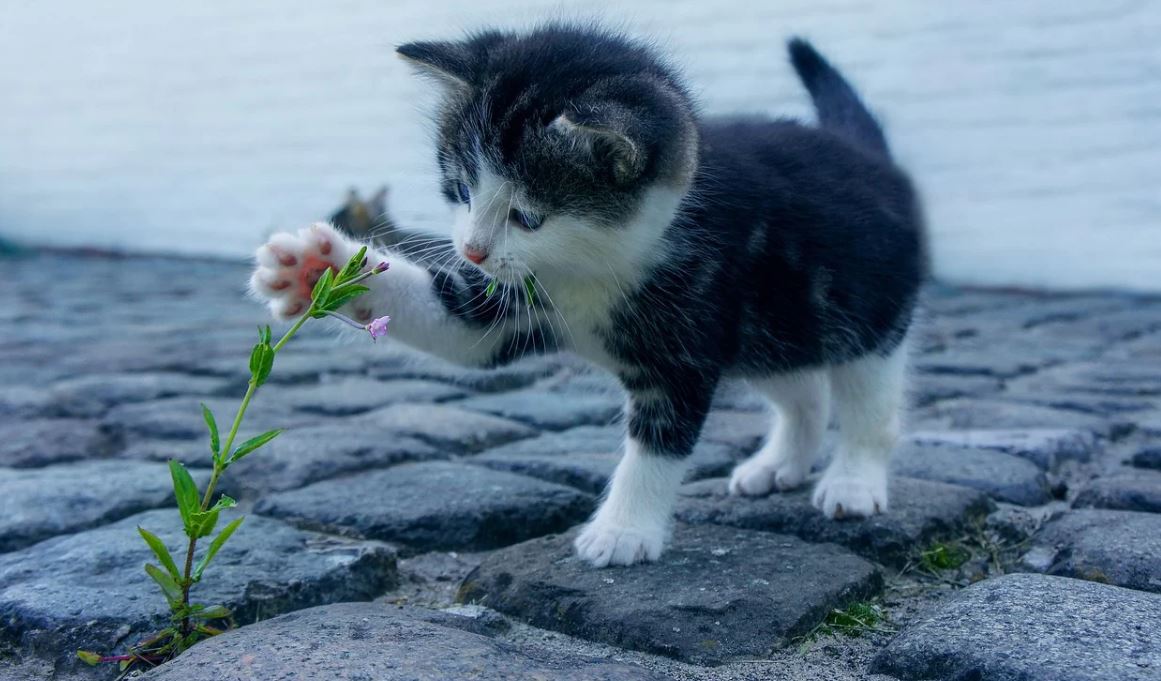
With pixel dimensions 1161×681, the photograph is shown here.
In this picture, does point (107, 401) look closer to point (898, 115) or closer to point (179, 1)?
point (898, 115)

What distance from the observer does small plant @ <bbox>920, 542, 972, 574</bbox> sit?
6.34 ft

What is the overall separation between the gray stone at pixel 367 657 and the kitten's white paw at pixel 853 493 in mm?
787

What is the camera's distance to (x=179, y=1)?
9234 millimetres

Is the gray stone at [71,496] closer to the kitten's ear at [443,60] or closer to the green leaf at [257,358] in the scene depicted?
the green leaf at [257,358]

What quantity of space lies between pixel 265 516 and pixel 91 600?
55cm

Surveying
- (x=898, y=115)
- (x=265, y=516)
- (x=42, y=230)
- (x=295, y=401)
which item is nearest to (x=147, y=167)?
(x=42, y=230)

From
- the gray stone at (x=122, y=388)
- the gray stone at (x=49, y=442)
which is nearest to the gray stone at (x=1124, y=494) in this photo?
the gray stone at (x=49, y=442)

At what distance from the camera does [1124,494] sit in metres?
2.20

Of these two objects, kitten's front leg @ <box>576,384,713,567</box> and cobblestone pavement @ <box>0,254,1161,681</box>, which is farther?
kitten's front leg @ <box>576,384,713,567</box>

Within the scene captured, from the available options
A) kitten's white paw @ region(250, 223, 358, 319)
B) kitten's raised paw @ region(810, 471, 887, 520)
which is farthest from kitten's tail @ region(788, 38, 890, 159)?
kitten's white paw @ region(250, 223, 358, 319)

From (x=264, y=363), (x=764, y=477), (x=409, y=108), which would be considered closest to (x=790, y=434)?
(x=764, y=477)

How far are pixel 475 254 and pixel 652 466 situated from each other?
20.6 inches

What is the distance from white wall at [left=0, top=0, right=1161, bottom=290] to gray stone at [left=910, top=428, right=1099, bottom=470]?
99.7 inches

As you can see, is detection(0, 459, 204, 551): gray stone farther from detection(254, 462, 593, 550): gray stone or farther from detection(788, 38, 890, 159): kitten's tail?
detection(788, 38, 890, 159): kitten's tail
